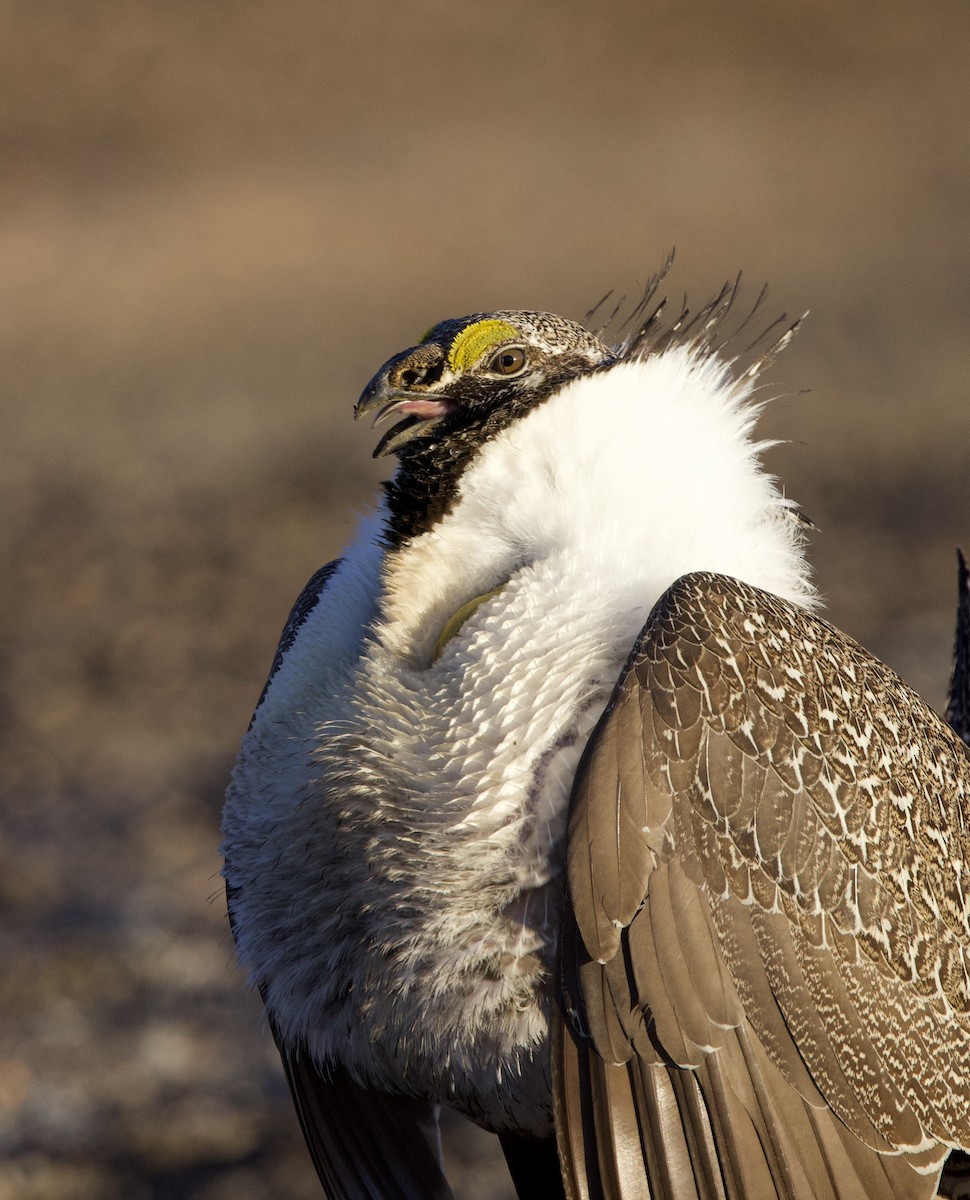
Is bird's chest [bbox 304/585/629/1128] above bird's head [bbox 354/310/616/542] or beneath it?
beneath

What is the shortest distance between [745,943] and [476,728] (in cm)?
35

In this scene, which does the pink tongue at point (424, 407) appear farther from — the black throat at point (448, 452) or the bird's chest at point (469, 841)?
the bird's chest at point (469, 841)

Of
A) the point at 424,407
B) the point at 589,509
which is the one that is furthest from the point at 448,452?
the point at 589,509

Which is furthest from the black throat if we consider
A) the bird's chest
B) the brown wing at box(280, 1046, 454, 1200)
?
the brown wing at box(280, 1046, 454, 1200)

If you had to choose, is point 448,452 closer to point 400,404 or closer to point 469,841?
point 400,404

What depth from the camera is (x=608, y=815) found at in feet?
4.76

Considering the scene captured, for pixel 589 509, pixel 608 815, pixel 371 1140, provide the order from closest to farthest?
pixel 608 815
pixel 589 509
pixel 371 1140

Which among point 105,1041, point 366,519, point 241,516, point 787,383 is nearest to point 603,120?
point 787,383

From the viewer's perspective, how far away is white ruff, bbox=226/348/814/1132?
1.53 meters

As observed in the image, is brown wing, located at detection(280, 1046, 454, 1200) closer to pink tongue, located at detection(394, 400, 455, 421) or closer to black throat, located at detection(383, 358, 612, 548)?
black throat, located at detection(383, 358, 612, 548)

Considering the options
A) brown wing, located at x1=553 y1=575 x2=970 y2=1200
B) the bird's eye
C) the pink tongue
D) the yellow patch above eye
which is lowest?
brown wing, located at x1=553 y1=575 x2=970 y2=1200

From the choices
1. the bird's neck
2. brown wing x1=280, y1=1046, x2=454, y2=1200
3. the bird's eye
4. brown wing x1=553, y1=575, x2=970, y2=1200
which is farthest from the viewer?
brown wing x1=280, y1=1046, x2=454, y2=1200

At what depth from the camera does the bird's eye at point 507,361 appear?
176 centimetres

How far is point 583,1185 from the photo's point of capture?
1.46 m
